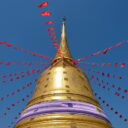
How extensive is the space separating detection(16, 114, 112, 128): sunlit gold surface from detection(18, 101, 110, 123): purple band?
0.24 m

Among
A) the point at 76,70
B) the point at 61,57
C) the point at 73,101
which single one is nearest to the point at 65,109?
the point at 73,101

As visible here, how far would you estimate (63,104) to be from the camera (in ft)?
37.0

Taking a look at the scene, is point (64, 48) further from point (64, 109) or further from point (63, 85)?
point (64, 109)

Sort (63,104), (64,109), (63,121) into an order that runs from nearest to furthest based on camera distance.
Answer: (63,121) → (64,109) → (63,104)

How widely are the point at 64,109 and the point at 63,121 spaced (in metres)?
0.69

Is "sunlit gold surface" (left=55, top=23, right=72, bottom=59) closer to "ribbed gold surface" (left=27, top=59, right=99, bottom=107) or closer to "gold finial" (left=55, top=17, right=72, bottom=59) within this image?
"gold finial" (left=55, top=17, right=72, bottom=59)

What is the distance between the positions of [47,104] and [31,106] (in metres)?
1.18

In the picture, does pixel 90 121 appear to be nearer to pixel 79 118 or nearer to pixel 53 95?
pixel 79 118

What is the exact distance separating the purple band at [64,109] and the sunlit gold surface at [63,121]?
242 millimetres

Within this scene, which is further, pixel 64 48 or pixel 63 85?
pixel 64 48

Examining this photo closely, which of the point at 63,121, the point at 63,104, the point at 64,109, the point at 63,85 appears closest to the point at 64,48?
the point at 63,85

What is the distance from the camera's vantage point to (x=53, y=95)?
→ 11938 millimetres

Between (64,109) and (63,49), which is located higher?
(63,49)

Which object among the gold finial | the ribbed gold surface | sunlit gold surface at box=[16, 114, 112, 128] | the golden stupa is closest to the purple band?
the golden stupa
